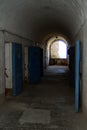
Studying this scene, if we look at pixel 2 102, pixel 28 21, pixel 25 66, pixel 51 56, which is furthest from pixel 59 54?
pixel 2 102

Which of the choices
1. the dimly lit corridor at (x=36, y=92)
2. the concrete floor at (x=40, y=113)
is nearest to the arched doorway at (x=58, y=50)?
the dimly lit corridor at (x=36, y=92)

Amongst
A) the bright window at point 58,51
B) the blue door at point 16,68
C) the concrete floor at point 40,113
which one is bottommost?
the concrete floor at point 40,113

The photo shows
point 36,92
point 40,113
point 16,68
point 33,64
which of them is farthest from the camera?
point 33,64

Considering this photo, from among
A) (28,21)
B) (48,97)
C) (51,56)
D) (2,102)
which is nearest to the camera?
(2,102)

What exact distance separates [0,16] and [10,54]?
7.85 ft

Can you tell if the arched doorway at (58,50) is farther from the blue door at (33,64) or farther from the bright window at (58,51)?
the blue door at (33,64)

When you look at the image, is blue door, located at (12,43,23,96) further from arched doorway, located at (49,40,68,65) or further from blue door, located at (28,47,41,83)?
arched doorway, located at (49,40,68,65)

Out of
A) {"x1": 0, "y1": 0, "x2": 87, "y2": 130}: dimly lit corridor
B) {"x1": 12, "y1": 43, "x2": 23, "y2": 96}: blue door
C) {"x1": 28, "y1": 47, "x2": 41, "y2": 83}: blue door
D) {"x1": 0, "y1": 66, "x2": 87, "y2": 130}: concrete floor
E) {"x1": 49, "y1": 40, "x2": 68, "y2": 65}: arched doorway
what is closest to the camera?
{"x1": 0, "y1": 66, "x2": 87, "y2": 130}: concrete floor

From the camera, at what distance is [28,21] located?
28.9 ft

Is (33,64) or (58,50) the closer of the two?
(33,64)

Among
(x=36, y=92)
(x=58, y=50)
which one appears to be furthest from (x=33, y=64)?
(x=58, y=50)

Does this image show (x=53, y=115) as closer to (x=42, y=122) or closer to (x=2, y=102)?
(x=42, y=122)

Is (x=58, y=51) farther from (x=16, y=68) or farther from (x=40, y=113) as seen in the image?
→ (x=40, y=113)

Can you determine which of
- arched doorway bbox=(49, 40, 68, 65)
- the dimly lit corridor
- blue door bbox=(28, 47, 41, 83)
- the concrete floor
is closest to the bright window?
arched doorway bbox=(49, 40, 68, 65)
